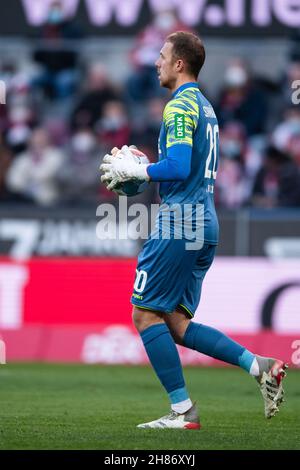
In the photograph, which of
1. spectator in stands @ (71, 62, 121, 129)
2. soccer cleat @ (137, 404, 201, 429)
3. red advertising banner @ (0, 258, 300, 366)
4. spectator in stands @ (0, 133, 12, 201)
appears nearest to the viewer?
soccer cleat @ (137, 404, 201, 429)

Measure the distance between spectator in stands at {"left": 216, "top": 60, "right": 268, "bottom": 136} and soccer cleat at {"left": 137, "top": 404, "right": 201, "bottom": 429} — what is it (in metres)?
9.55

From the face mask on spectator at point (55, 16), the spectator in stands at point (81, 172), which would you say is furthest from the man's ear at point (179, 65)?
the face mask on spectator at point (55, 16)

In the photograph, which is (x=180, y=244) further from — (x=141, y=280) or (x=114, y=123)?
(x=114, y=123)

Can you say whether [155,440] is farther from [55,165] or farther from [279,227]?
[55,165]

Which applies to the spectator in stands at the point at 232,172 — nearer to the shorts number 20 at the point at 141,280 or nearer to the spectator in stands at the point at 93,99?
the spectator in stands at the point at 93,99

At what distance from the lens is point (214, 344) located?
7410 millimetres

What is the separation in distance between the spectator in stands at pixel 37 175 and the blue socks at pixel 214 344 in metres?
8.48

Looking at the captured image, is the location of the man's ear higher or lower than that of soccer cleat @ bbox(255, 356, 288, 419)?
higher

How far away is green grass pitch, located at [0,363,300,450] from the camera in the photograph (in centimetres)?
651

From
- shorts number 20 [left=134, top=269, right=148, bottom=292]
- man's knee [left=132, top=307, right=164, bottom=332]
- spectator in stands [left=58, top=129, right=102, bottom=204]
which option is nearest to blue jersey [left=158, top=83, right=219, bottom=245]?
shorts number 20 [left=134, top=269, right=148, bottom=292]

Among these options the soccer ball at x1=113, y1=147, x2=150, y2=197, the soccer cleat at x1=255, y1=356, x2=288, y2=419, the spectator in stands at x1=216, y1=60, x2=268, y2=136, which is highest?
the spectator in stands at x1=216, y1=60, x2=268, y2=136

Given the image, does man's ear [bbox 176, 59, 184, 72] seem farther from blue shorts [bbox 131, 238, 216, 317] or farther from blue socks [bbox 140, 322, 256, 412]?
blue socks [bbox 140, 322, 256, 412]

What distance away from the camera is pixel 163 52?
743 centimetres
